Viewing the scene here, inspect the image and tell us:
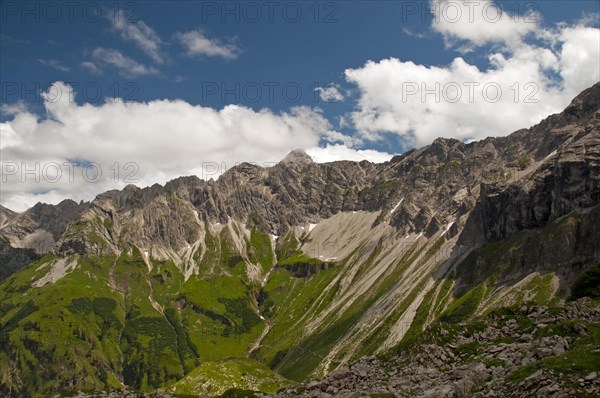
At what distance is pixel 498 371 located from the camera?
46.8 metres

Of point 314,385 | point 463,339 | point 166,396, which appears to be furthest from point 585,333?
point 166,396

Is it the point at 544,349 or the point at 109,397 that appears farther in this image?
the point at 109,397

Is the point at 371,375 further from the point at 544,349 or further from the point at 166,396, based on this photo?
the point at 166,396

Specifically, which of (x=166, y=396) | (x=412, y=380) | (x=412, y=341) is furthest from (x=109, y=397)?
A: (x=412, y=341)

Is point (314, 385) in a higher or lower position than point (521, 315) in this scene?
lower

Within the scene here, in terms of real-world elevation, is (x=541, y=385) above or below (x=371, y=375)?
above

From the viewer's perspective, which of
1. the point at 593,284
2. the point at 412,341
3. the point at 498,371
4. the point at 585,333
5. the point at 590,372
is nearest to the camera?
the point at 590,372

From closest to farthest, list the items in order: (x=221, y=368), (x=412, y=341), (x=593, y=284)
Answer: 1. (x=412, y=341)
2. (x=593, y=284)
3. (x=221, y=368)

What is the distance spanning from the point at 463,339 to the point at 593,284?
48559mm

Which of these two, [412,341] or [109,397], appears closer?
[109,397]

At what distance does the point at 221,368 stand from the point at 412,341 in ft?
227

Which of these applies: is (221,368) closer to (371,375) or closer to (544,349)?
(371,375)

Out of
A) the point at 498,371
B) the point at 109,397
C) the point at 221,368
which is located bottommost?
the point at 221,368

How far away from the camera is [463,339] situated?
67.2 metres
